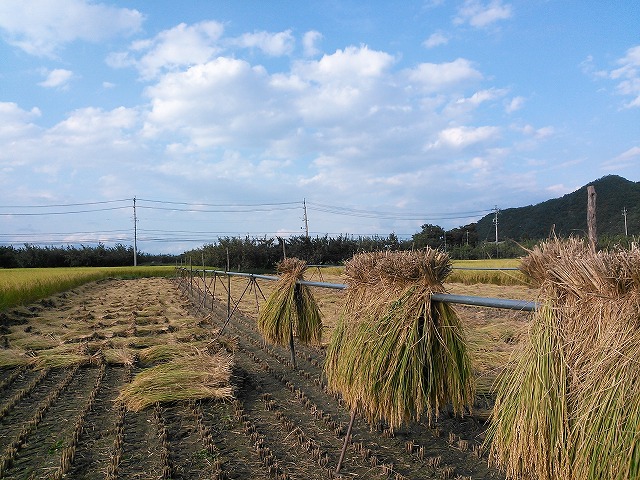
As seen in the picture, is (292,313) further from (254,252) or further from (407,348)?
(254,252)

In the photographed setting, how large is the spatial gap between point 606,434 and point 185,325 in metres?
8.43

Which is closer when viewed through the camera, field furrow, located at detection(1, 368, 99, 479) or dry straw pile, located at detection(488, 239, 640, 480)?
dry straw pile, located at detection(488, 239, 640, 480)

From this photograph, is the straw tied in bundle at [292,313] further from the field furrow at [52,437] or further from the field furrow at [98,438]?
the field furrow at [52,437]

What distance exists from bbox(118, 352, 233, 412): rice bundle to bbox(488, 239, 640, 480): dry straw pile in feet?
10.6

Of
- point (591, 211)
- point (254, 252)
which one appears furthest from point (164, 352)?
point (254, 252)

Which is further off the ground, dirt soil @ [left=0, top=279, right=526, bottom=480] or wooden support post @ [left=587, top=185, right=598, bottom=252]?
wooden support post @ [left=587, top=185, right=598, bottom=252]

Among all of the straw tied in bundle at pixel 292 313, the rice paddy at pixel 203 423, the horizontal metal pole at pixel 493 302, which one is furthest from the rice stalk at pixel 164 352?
the horizontal metal pole at pixel 493 302

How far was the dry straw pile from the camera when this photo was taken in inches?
59.5

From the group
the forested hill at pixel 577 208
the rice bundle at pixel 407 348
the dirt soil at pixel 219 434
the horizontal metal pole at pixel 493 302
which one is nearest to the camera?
the horizontal metal pole at pixel 493 302

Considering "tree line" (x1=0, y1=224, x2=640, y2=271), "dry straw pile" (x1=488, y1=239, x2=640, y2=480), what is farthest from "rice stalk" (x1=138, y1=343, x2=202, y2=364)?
"tree line" (x1=0, y1=224, x2=640, y2=271)

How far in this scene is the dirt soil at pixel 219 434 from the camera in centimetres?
301

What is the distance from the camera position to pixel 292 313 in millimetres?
5668

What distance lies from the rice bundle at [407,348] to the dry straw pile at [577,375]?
0.93 metres

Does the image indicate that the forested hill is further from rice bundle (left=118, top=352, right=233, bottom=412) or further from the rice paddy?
rice bundle (left=118, top=352, right=233, bottom=412)
